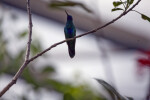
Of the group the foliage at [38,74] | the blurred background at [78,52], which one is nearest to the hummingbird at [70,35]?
the blurred background at [78,52]

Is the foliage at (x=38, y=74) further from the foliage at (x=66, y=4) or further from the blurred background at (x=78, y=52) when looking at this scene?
the foliage at (x=66, y=4)

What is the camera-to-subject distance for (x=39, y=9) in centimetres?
432

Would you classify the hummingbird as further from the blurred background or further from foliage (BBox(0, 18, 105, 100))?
foliage (BBox(0, 18, 105, 100))

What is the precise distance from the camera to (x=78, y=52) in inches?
211

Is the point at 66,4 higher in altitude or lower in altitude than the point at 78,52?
higher

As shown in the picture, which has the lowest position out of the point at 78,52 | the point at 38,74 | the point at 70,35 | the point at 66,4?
the point at 78,52

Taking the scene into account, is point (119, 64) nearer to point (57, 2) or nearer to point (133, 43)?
point (133, 43)

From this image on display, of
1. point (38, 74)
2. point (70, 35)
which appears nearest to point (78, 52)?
point (38, 74)

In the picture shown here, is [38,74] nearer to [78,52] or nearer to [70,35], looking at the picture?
[70,35]

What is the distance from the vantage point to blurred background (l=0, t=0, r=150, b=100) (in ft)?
6.63

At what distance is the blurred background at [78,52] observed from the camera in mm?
2020

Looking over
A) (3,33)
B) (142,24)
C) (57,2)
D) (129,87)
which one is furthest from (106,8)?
(57,2)

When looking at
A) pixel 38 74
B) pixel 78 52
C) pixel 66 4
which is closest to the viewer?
pixel 66 4

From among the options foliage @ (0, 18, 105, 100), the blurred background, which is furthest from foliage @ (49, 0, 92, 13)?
foliage @ (0, 18, 105, 100)
